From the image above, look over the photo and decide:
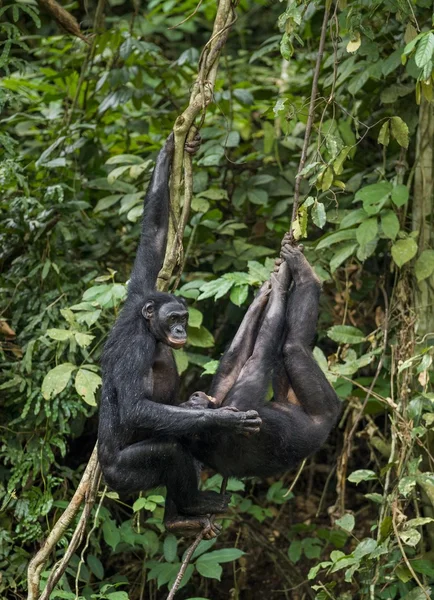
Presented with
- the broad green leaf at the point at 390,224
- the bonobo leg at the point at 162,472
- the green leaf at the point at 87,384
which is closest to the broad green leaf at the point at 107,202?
the green leaf at the point at 87,384

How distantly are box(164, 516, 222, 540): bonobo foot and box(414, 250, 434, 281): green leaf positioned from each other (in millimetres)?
2826

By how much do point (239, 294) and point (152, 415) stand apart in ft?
5.89

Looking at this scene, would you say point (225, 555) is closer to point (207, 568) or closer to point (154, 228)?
point (207, 568)

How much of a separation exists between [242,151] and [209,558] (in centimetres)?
445

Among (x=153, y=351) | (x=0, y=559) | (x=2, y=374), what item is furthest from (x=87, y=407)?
(x=153, y=351)

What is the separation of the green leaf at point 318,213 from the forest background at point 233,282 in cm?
3

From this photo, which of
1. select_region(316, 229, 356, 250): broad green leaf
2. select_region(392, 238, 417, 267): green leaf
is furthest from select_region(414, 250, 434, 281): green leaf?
select_region(316, 229, 356, 250): broad green leaf

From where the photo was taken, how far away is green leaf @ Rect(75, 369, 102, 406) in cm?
646

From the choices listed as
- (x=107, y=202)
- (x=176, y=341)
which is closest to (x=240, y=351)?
(x=176, y=341)

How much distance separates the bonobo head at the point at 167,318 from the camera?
5832 millimetres

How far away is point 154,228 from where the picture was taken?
252 inches

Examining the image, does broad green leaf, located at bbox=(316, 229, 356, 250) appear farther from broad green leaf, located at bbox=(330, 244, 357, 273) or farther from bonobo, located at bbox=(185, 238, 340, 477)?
bonobo, located at bbox=(185, 238, 340, 477)

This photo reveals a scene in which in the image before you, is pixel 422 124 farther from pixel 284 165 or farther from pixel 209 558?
pixel 209 558

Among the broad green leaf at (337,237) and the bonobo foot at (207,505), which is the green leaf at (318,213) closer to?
the broad green leaf at (337,237)
